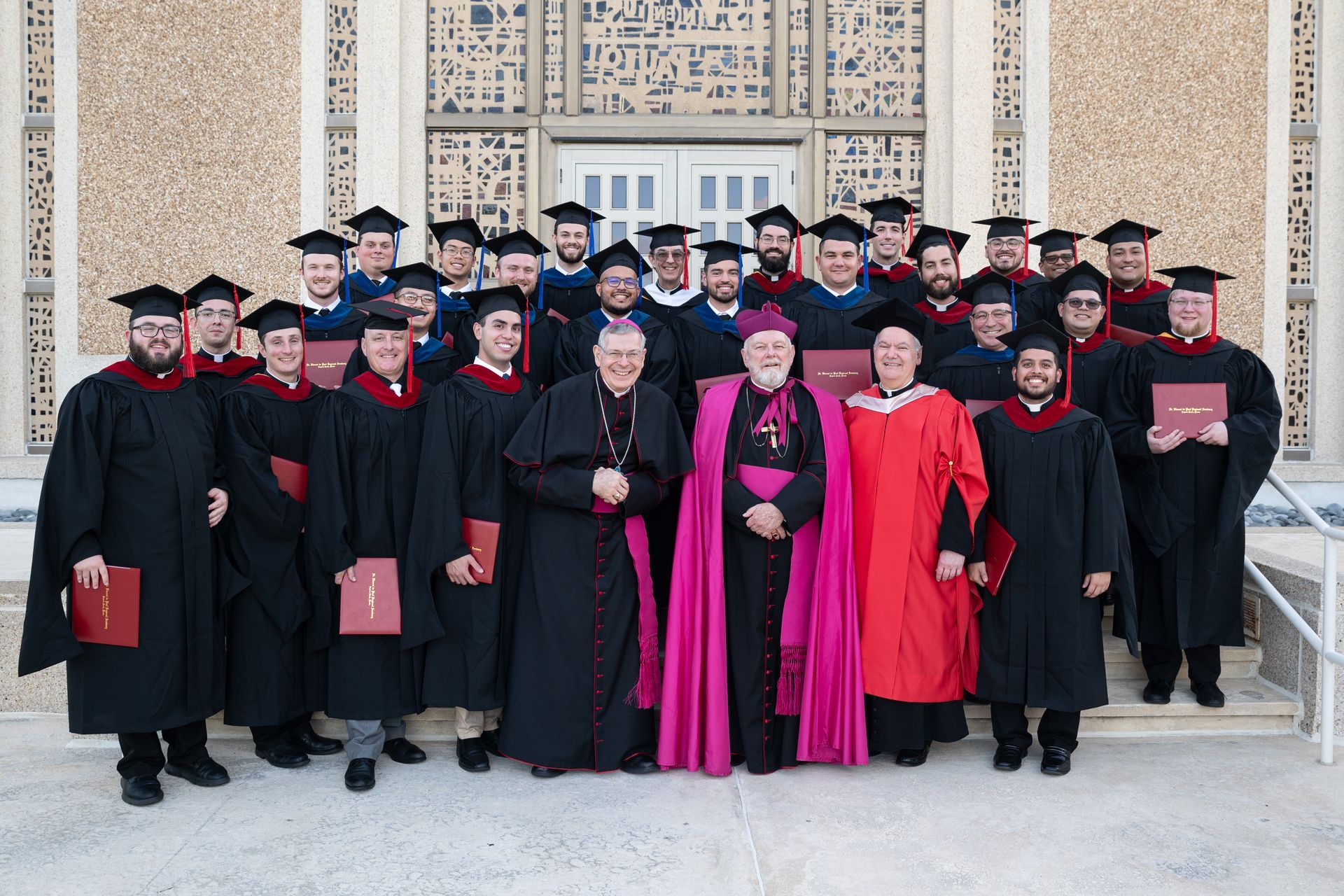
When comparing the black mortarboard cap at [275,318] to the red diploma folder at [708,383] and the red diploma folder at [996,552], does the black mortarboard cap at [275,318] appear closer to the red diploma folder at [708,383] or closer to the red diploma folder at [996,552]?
the red diploma folder at [708,383]

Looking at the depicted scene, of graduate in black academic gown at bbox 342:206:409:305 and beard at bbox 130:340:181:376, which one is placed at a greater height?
graduate in black academic gown at bbox 342:206:409:305

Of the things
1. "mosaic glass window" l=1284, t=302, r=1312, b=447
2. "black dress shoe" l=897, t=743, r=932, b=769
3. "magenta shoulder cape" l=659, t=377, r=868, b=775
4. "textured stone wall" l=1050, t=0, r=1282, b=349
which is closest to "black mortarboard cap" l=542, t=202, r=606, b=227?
"magenta shoulder cape" l=659, t=377, r=868, b=775

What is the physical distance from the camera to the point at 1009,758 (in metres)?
4.50

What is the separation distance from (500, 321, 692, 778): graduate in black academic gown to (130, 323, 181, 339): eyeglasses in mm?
1412

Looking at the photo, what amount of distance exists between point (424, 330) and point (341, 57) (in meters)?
4.29

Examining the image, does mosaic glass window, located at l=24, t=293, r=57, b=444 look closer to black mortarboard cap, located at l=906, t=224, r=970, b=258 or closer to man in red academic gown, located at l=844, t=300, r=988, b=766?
black mortarboard cap, located at l=906, t=224, r=970, b=258

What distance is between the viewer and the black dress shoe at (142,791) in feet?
13.3

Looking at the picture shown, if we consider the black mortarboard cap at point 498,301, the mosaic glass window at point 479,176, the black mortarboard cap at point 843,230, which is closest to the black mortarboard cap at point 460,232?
the black mortarboard cap at point 498,301

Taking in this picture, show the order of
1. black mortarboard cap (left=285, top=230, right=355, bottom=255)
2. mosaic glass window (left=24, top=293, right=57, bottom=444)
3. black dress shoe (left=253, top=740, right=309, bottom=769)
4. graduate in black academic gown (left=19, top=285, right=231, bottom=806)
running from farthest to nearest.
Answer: mosaic glass window (left=24, top=293, right=57, bottom=444) → black mortarboard cap (left=285, top=230, right=355, bottom=255) → black dress shoe (left=253, top=740, right=309, bottom=769) → graduate in black academic gown (left=19, top=285, right=231, bottom=806)

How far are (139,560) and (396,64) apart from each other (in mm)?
5492

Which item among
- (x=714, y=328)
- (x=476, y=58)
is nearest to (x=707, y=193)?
(x=476, y=58)

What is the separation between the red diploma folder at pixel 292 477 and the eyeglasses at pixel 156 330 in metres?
0.64

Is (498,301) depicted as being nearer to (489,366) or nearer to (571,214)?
(489,366)

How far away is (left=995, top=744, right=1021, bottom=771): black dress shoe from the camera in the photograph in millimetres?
4480
